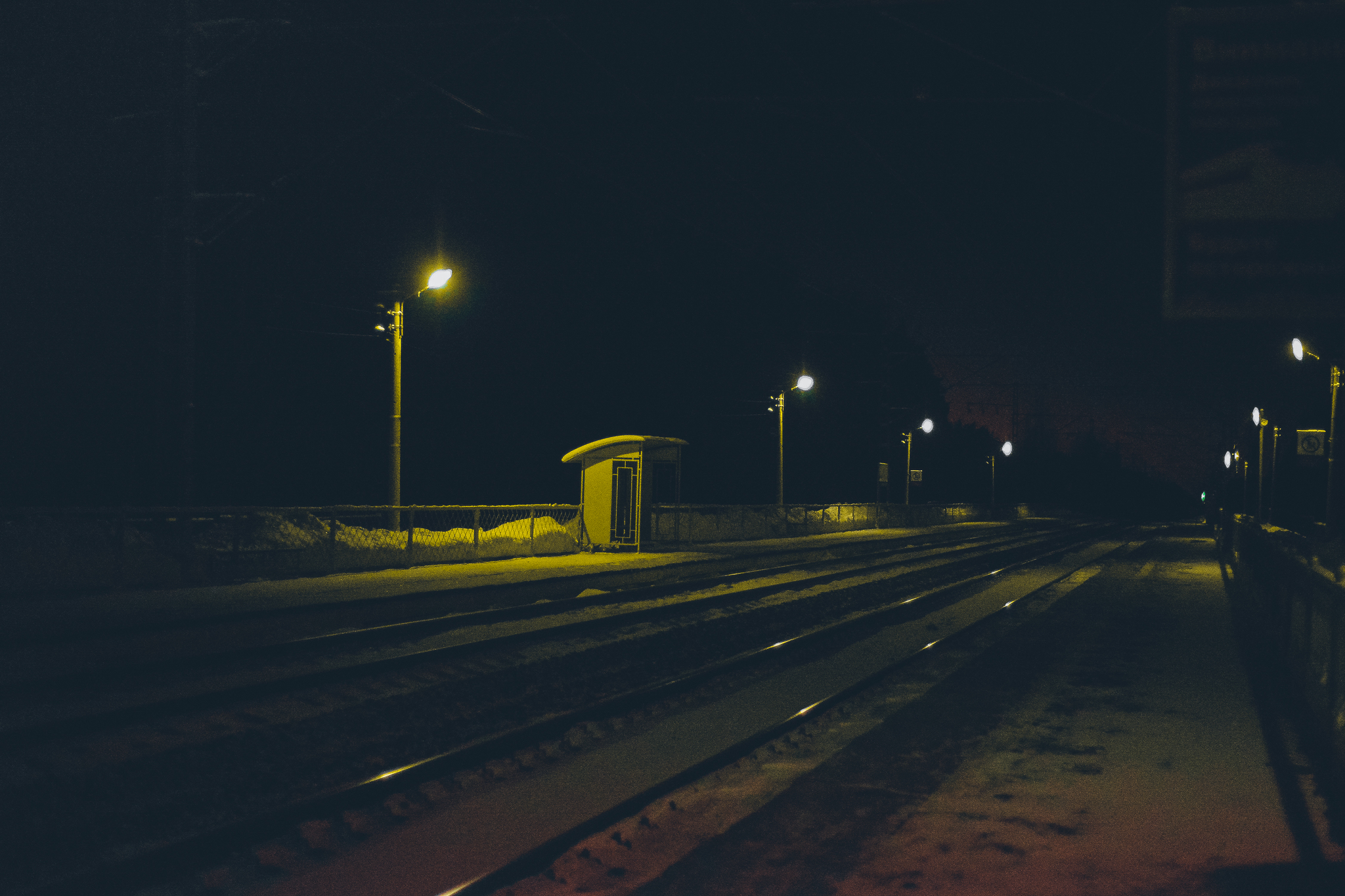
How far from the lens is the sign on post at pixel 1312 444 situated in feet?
91.6

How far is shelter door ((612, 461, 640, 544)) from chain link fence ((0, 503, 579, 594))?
4.14 metres

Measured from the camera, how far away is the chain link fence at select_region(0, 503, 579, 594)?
15.9 meters

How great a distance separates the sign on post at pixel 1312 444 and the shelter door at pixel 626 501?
17649mm

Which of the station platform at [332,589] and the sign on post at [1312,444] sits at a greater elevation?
the sign on post at [1312,444]

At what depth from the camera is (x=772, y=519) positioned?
137ft

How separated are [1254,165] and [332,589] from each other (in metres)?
15.3

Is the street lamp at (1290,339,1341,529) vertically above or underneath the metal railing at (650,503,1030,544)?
above

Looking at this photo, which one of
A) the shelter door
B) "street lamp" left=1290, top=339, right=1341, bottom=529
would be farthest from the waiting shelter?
"street lamp" left=1290, top=339, right=1341, bottom=529

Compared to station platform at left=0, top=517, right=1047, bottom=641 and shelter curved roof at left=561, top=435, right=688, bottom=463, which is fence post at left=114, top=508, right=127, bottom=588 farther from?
shelter curved roof at left=561, top=435, right=688, bottom=463

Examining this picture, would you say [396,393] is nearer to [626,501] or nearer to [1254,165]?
[626,501]

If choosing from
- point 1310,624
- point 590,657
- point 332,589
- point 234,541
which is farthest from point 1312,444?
point 234,541

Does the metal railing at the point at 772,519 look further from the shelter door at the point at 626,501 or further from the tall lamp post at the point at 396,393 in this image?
the tall lamp post at the point at 396,393

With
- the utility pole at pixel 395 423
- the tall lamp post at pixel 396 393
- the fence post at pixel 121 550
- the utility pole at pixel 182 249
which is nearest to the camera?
the fence post at pixel 121 550

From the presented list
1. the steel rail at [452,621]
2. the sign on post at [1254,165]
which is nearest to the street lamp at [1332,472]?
the steel rail at [452,621]
